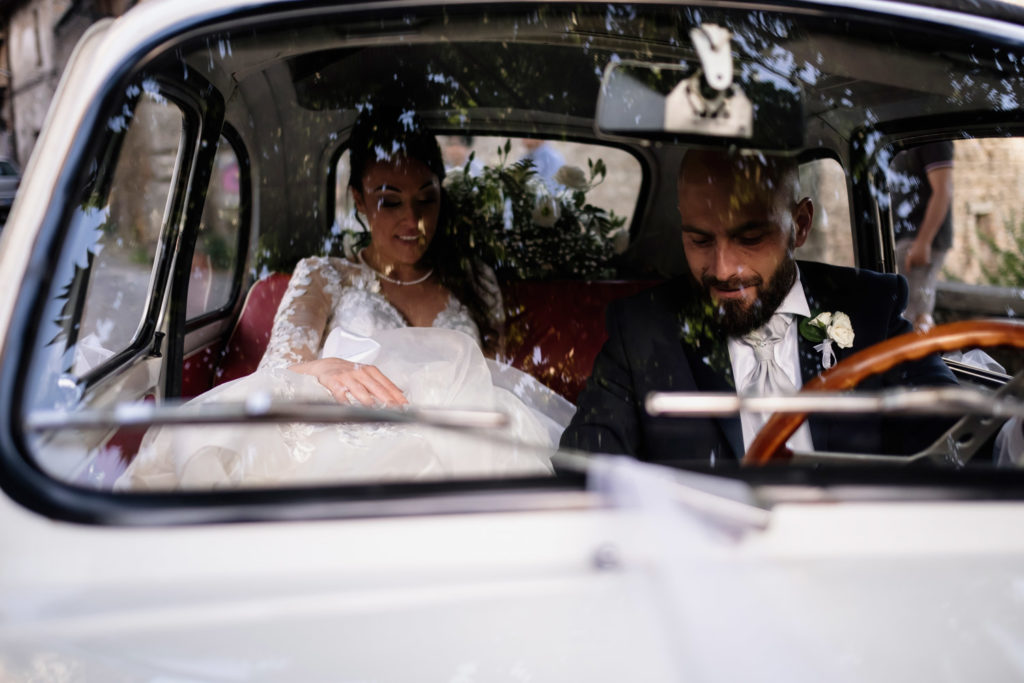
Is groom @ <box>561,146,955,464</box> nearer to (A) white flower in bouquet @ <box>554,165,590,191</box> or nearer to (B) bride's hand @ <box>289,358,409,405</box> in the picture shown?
(B) bride's hand @ <box>289,358,409,405</box>

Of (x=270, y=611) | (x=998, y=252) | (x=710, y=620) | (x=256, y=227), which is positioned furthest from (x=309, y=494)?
(x=256, y=227)

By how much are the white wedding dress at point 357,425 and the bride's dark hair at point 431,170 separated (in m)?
0.06

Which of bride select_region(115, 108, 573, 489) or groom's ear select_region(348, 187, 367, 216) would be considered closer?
bride select_region(115, 108, 573, 489)

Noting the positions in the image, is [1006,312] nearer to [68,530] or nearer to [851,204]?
[851,204]

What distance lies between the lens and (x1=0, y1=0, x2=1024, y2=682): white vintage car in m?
0.84

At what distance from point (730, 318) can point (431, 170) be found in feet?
3.28

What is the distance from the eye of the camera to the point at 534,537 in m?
0.90

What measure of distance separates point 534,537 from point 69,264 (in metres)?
0.76

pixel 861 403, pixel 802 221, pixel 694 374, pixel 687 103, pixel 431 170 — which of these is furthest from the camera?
pixel 431 170

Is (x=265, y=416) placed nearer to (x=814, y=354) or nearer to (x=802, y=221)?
(x=814, y=354)

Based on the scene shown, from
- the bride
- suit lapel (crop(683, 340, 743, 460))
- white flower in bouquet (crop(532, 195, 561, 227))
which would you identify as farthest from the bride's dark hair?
suit lapel (crop(683, 340, 743, 460))

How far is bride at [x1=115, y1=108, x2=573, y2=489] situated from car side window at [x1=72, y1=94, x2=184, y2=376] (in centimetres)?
26

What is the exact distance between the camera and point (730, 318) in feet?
5.35

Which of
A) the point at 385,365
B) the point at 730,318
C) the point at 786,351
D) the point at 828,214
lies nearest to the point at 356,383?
the point at 385,365
